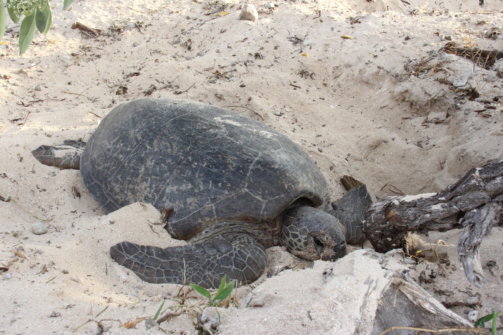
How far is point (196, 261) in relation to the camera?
9.46ft

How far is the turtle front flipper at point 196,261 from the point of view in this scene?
2752 mm

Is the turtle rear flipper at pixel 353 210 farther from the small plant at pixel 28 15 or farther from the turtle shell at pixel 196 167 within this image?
the small plant at pixel 28 15

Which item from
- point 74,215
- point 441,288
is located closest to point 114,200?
point 74,215

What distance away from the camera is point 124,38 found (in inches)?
235

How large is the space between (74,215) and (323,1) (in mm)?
4700

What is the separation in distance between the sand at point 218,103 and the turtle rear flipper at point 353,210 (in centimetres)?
35

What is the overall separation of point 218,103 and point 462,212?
10.2ft

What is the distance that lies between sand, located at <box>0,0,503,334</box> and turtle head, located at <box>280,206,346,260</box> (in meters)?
0.15

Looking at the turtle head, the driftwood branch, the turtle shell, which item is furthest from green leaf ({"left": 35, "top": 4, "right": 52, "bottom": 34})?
the turtle head

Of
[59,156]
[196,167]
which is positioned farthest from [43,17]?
[59,156]

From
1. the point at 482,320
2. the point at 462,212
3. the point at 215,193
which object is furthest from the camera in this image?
the point at 215,193

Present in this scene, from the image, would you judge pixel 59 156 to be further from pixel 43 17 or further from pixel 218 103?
pixel 43 17

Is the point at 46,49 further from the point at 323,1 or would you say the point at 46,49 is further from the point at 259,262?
the point at 259,262

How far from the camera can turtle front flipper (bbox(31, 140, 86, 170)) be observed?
3846 millimetres
